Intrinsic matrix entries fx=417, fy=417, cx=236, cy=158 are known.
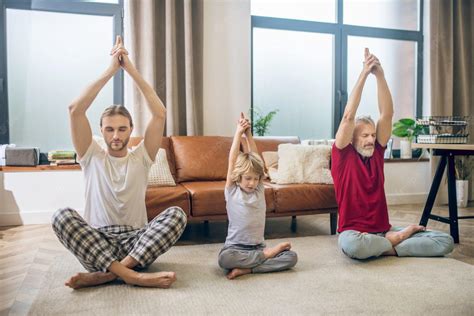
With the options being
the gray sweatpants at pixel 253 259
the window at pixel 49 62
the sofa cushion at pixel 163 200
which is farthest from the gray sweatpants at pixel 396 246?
the window at pixel 49 62

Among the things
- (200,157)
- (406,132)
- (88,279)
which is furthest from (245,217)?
(406,132)

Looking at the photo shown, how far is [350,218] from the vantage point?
2.52m

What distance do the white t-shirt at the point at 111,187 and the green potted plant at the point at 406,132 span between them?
3.26m

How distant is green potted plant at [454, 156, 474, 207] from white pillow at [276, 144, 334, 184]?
2126mm

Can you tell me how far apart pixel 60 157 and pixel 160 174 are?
3.62 ft

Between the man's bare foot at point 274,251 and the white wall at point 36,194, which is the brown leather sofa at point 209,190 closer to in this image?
the man's bare foot at point 274,251

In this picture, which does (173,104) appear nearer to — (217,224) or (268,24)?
(217,224)

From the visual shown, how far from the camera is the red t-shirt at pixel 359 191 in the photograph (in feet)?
8.24

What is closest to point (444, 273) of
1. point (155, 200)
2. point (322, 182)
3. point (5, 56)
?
point (322, 182)

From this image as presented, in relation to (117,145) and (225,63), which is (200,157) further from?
(117,145)

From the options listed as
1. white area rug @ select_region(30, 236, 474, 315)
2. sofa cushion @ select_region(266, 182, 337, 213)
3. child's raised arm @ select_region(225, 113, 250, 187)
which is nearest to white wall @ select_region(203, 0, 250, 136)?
sofa cushion @ select_region(266, 182, 337, 213)

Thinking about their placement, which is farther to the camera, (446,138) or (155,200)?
(446,138)

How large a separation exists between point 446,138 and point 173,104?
221 centimetres

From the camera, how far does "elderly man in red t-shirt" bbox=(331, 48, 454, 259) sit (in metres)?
2.44
